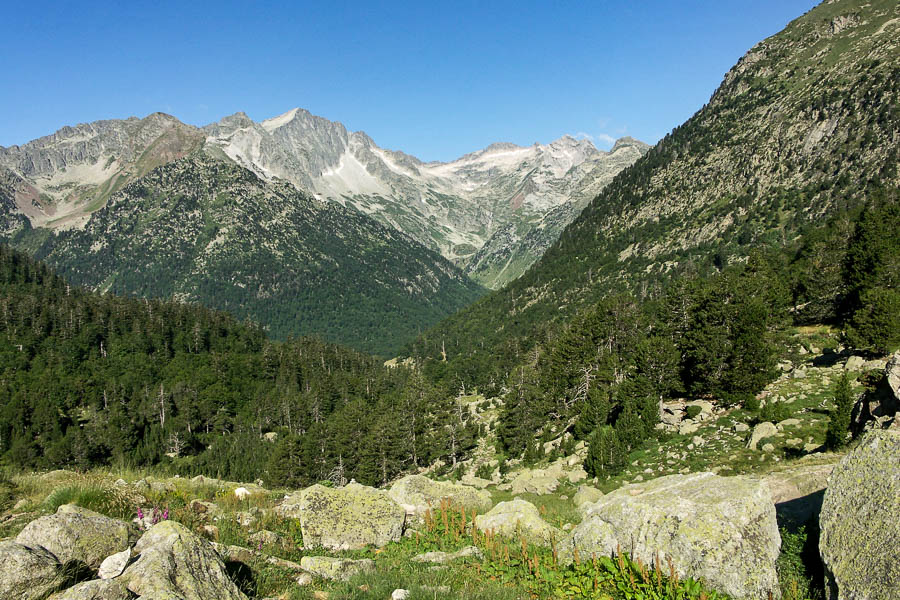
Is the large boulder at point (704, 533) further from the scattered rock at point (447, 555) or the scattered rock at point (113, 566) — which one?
the scattered rock at point (113, 566)

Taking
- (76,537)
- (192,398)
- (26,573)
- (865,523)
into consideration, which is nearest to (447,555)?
(76,537)

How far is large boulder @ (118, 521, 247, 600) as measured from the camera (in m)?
6.57

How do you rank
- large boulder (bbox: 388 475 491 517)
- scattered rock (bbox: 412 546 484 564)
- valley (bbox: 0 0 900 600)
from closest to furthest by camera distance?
valley (bbox: 0 0 900 600)
scattered rock (bbox: 412 546 484 564)
large boulder (bbox: 388 475 491 517)

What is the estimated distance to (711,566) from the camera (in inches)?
388

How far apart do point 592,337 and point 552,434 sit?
19.1 m

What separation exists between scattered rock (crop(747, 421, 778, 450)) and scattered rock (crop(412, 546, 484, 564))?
23930 mm

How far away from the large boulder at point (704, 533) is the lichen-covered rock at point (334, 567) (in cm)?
543

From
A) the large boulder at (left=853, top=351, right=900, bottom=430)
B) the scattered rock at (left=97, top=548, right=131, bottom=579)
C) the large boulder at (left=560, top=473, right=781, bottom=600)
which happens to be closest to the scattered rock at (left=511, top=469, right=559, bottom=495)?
the large boulder at (left=853, top=351, right=900, bottom=430)

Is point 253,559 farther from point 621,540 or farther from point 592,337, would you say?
point 592,337

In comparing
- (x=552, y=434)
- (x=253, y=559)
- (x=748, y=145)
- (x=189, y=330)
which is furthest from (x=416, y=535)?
(x=748, y=145)

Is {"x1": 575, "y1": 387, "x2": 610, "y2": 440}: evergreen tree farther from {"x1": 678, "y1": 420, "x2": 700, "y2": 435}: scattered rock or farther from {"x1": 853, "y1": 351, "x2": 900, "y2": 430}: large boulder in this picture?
{"x1": 853, "y1": 351, "x2": 900, "y2": 430}: large boulder

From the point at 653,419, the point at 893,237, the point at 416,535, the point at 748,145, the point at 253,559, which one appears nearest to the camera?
the point at 253,559

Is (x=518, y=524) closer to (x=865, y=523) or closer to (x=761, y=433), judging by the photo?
(x=865, y=523)

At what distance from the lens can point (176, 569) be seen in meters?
7.04
